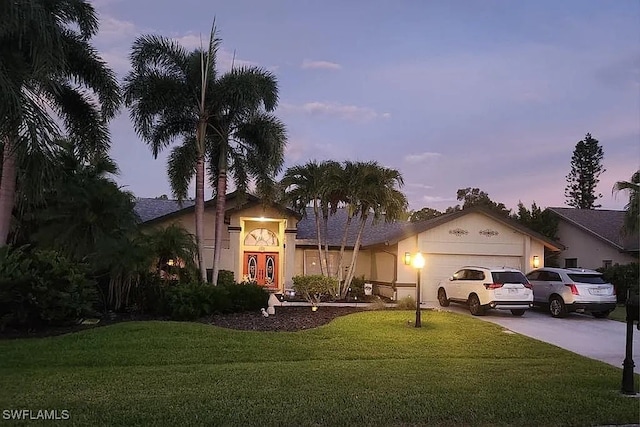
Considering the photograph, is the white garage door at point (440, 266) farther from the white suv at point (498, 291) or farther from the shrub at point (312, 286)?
the shrub at point (312, 286)

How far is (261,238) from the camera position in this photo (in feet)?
86.3

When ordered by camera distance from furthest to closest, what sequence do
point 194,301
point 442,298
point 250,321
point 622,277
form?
point 622,277, point 442,298, point 194,301, point 250,321

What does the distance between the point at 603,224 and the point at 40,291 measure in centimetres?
2967

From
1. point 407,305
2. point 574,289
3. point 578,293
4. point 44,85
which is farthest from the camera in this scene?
point 407,305

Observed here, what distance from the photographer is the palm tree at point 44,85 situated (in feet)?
36.2

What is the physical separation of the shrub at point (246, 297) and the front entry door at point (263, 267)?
7.22 meters

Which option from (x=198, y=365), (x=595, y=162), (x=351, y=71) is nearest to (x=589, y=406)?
(x=198, y=365)

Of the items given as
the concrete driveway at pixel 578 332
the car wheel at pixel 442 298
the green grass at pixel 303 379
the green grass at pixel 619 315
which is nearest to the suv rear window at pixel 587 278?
the concrete driveway at pixel 578 332

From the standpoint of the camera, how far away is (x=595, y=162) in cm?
5056

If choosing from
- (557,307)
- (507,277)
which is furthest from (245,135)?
(557,307)

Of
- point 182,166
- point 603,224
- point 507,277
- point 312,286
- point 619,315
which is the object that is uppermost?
point 182,166

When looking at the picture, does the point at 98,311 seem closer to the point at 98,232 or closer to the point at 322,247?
the point at 98,232

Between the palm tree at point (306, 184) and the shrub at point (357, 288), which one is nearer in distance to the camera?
the palm tree at point (306, 184)

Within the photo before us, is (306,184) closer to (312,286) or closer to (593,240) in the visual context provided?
(312,286)
